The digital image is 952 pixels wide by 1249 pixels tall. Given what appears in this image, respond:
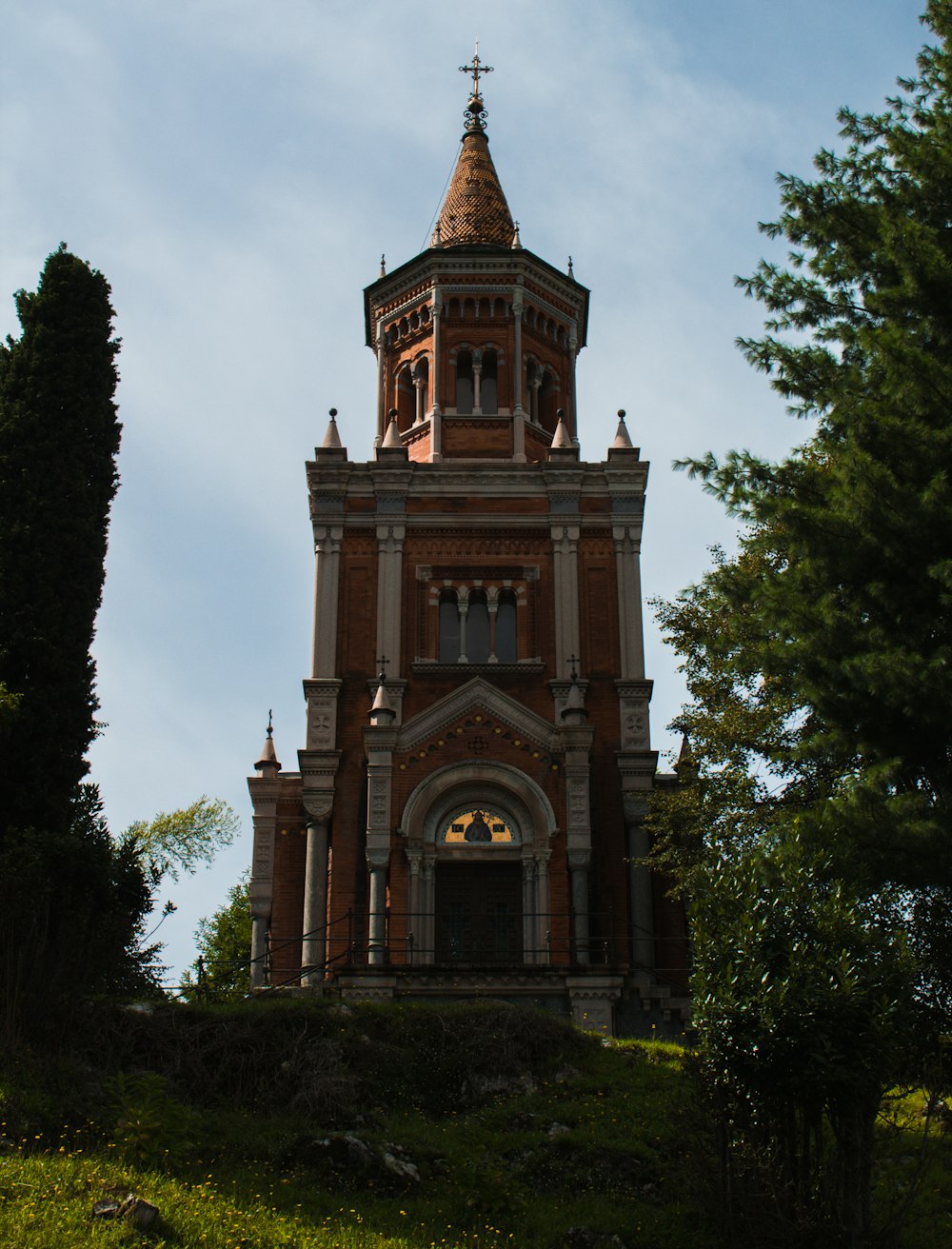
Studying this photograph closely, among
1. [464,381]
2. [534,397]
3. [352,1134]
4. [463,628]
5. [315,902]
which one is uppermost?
[464,381]

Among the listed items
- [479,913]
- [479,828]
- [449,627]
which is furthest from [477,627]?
[479,913]

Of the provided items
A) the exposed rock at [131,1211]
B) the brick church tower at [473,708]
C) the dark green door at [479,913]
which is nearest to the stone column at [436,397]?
the brick church tower at [473,708]

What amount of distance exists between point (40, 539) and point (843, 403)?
11.7m

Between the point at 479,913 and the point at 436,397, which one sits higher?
the point at 436,397

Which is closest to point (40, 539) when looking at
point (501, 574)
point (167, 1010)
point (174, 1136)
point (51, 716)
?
point (51, 716)

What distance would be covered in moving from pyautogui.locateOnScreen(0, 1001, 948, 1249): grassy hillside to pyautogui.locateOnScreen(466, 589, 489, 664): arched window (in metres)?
12.9

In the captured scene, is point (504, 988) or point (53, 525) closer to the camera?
point (53, 525)

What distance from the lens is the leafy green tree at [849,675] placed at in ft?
→ 48.1

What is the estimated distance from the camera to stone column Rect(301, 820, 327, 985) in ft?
99.6

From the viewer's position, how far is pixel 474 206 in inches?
1640

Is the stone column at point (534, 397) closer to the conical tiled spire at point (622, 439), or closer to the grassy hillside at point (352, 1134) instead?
the conical tiled spire at point (622, 439)

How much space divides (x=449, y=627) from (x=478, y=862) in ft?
19.3

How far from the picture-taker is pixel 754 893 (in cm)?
1577

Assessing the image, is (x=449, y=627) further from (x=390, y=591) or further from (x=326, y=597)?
(x=326, y=597)
